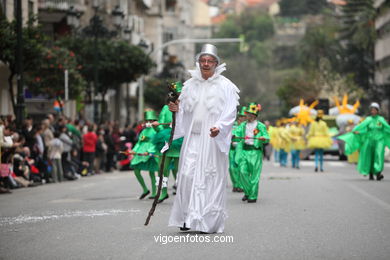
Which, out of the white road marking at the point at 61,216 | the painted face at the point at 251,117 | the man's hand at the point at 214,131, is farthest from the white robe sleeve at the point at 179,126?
the painted face at the point at 251,117


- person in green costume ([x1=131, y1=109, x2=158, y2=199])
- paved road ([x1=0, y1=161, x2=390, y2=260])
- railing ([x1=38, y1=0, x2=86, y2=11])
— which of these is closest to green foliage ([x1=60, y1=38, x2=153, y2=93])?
railing ([x1=38, y1=0, x2=86, y2=11])

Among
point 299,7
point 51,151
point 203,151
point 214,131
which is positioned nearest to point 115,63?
point 51,151

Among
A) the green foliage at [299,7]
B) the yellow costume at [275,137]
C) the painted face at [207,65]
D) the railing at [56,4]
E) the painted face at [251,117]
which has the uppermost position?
the green foliage at [299,7]

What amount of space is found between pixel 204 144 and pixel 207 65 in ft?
2.99

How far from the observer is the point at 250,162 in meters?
16.7

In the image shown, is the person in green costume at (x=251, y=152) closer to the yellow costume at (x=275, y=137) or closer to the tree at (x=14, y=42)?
the tree at (x=14, y=42)

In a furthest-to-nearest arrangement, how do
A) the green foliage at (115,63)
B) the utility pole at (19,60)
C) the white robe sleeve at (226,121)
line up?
1. the green foliage at (115,63)
2. the utility pole at (19,60)
3. the white robe sleeve at (226,121)

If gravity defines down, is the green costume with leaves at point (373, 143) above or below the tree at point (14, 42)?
below

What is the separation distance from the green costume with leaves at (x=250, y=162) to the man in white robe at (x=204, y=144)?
17.4 ft

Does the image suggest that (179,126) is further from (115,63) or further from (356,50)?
(356,50)

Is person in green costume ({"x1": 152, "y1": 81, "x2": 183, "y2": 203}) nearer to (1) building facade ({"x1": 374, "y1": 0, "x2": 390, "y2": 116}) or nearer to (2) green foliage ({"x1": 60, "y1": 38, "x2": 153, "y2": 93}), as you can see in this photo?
(2) green foliage ({"x1": 60, "y1": 38, "x2": 153, "y2": 93})

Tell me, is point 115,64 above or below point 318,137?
above

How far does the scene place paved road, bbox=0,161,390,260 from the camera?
31.0ft

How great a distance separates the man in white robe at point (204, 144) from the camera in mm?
10742
